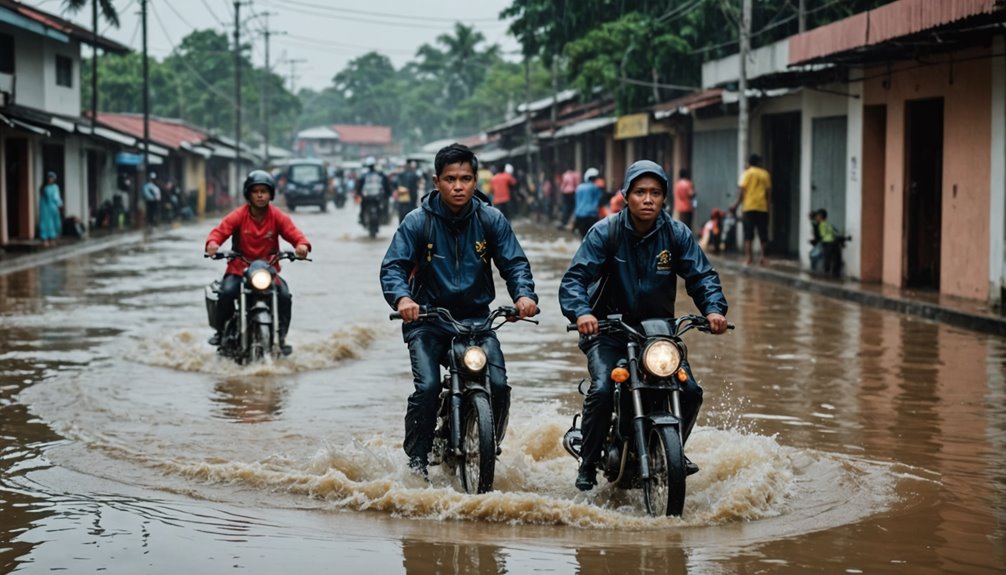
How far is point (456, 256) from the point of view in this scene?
7160 millimetres

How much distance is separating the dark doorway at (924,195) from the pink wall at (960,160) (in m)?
0.12

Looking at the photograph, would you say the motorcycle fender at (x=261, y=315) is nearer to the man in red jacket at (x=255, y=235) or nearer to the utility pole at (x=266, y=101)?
the man in red jacket at (x=255, y=235)

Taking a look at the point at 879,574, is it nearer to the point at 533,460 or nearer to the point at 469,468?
the point at 469,468

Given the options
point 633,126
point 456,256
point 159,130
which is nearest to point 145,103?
point 159,130

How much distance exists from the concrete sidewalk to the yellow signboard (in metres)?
9.07

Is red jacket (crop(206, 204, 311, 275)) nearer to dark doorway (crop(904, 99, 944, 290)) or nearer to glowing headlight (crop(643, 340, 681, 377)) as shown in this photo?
glowing headlight (crop(643, 340, 681, 377))

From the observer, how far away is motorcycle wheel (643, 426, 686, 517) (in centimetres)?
620

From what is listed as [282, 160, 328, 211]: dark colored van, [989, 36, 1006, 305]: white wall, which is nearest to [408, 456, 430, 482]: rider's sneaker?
[989, 36, 1006, 305]: white wall

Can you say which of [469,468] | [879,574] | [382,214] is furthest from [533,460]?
[382,214]

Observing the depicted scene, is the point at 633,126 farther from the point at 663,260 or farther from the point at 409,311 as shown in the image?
the point at 409,311

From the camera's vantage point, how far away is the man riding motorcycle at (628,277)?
22.0 ft

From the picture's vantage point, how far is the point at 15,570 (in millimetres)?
5637

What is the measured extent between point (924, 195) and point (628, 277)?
14182mm

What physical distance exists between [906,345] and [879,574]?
28.0ft
